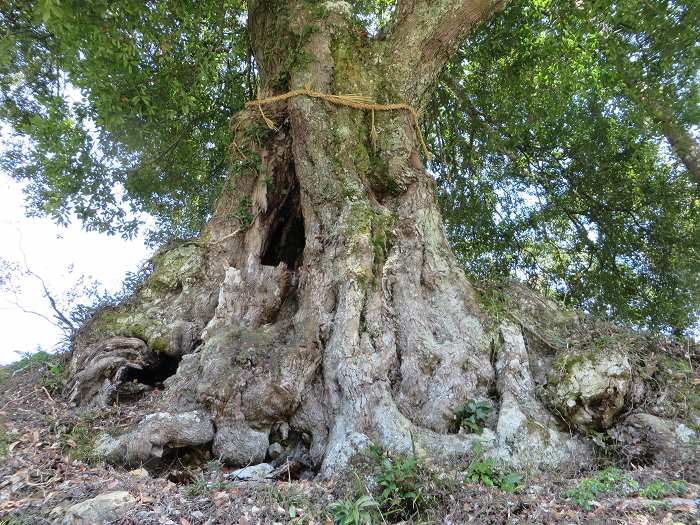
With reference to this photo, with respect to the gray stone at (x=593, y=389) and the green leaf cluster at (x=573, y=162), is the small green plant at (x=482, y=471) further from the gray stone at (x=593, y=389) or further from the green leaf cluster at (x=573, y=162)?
the green leaf cluster at (x=573, y=162)

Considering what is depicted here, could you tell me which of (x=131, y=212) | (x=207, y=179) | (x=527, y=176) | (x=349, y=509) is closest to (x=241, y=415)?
(x=349, y=509)

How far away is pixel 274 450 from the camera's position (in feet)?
12.2

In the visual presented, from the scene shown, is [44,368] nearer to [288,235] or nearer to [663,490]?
[288,235]

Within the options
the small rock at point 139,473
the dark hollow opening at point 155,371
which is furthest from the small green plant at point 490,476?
the dark hollow opening at point 155,371

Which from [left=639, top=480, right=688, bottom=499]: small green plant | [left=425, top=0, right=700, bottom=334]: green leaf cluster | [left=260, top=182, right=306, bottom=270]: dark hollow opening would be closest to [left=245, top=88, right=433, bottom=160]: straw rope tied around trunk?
[left=260, top=182, right=306, bottom=270]: dark hollow opening

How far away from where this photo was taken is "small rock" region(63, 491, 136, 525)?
8.02ft

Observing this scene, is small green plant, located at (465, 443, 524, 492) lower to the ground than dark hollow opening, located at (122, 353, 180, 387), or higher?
lower

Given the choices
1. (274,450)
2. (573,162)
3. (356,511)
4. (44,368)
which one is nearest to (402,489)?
(356,511)

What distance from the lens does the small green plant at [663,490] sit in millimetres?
2605

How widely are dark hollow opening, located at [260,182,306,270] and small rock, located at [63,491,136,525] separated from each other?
332 cm

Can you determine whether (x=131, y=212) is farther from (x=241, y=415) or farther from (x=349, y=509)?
(x=349, y=509)

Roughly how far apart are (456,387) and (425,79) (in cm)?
367

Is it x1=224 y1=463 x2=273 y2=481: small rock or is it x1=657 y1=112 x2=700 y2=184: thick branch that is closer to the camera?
x1=224 y1=463 x2=273 y2=481: small rock

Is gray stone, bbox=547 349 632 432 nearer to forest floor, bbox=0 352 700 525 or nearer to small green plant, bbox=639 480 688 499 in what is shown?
forest floor, bbox=0 352 700 525
